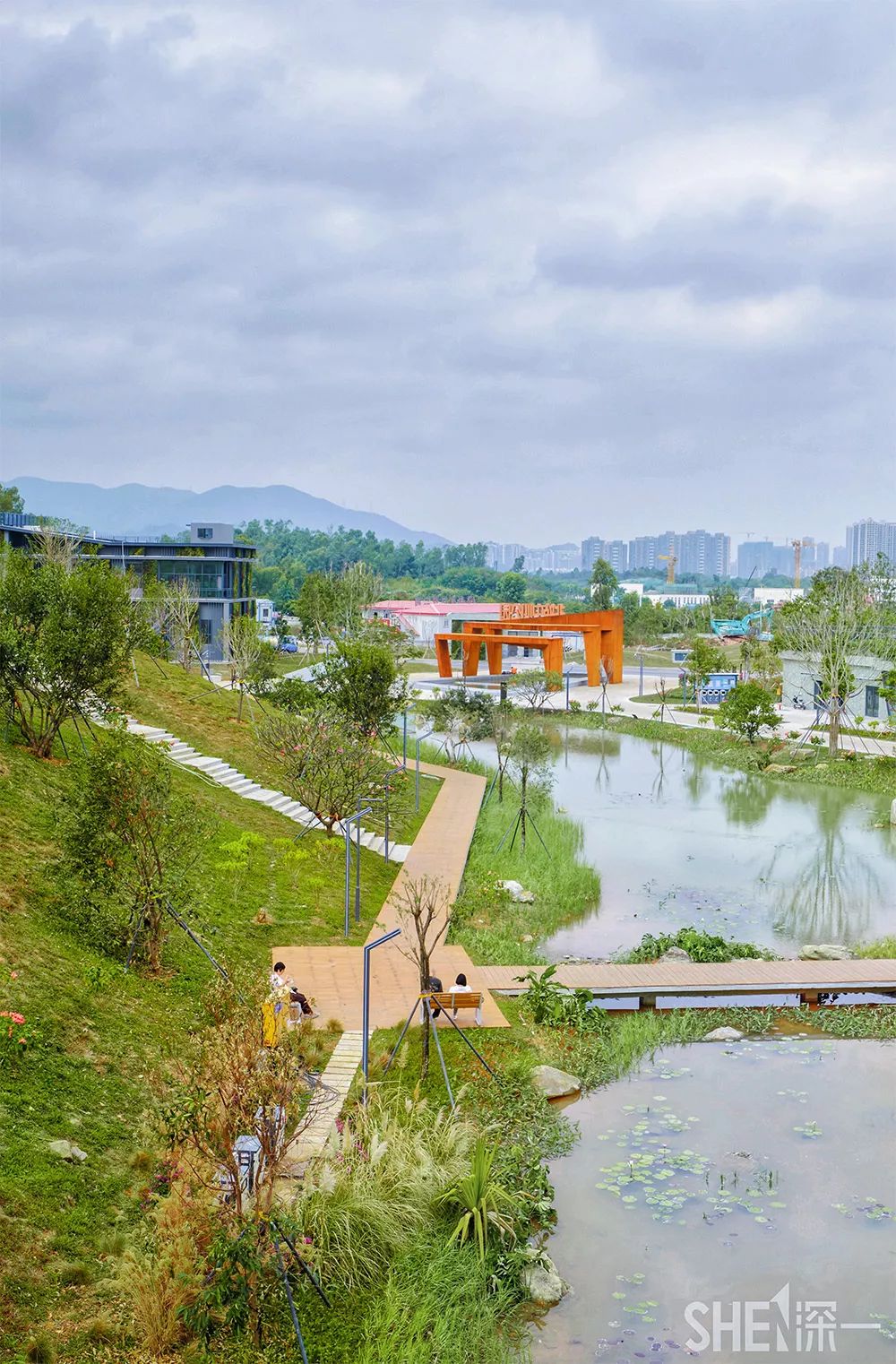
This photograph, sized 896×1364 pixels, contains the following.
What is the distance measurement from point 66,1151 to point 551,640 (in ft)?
106

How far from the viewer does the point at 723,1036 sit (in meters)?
12.8

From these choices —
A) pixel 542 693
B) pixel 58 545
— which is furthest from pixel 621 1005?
pixel 542 693

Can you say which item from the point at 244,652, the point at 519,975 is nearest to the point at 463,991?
the point at 519,975

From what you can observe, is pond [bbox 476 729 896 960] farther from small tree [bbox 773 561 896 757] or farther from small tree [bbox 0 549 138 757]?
small tree [bbox 0 549 138 757]

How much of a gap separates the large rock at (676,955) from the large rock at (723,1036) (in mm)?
2368

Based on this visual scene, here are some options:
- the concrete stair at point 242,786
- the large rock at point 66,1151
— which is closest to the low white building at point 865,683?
the concrete stair at point 242,786

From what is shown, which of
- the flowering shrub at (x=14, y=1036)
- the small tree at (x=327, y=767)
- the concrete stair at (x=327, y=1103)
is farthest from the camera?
the small tree at (x=327, y=767)

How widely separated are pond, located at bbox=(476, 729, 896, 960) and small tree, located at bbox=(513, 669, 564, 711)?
4.51m

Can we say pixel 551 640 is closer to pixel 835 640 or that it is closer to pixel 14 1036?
pixel 835 640

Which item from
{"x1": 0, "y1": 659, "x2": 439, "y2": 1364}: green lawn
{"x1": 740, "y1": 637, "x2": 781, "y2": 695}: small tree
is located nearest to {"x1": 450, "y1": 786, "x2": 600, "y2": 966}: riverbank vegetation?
{"x1": 0, "y1": 659, "x2": 439, "y2": 1364}: green lawn

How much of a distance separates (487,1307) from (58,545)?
3019 cm

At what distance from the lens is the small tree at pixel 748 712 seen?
34281mm

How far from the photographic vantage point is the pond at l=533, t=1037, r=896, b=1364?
7.77 meters

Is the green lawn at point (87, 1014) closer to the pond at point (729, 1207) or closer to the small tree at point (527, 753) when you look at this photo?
the pond at point (729, 1207)
